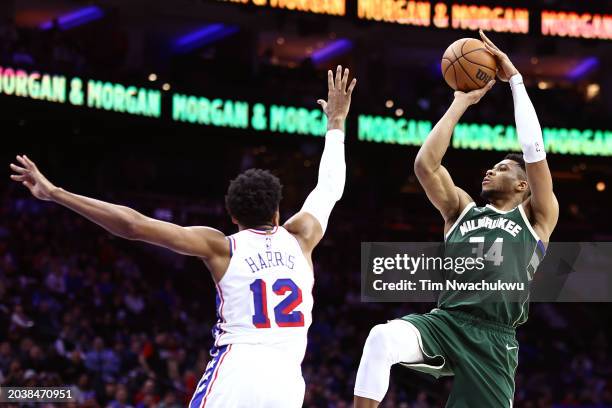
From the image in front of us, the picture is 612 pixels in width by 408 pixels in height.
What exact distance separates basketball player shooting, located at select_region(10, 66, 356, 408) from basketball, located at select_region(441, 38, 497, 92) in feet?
6.25

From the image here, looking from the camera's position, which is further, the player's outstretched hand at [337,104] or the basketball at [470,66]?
the basketball at [470,66]

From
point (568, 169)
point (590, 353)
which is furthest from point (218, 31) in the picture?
point (590, 353)

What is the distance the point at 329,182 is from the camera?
496 centimetres

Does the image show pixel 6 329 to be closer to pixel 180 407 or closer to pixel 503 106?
pixel 180 407

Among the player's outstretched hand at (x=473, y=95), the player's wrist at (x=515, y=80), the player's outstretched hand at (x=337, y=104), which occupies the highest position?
the player's wrist at (x=515, y=80)

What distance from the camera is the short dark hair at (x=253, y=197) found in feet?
14.9

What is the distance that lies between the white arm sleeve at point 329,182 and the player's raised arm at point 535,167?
1.11 metres

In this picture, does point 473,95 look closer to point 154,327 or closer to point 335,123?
point 335,123

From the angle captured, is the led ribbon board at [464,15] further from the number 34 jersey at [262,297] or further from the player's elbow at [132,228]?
the player's elbow at [132,228]

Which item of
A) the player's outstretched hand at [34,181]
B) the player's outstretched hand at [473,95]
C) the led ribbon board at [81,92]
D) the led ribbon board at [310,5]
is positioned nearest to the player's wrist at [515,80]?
the player's outstretched hand at [473,95]

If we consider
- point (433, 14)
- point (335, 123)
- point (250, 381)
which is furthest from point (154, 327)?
point (250, 381)

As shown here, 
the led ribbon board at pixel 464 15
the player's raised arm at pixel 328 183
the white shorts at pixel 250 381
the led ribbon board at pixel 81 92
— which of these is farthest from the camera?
the led ribbon board at pixel 464 15

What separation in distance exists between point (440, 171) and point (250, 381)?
2025 mm

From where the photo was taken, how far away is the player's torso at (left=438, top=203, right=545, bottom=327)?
547cm
